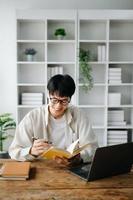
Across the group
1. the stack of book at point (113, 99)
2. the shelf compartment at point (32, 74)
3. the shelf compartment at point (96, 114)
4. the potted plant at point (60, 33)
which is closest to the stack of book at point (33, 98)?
the shelf compartment at point (32, 74)

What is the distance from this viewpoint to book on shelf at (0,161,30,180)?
5.01ft

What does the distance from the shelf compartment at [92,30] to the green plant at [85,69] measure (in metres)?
0.29

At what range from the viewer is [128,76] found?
4.06 meters

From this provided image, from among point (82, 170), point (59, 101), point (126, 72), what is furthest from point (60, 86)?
point (126, 72)

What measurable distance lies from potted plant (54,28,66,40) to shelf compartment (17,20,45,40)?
0.84ft

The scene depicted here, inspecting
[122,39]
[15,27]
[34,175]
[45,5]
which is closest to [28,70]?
[15,27]

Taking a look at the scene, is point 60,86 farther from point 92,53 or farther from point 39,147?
point 92,53

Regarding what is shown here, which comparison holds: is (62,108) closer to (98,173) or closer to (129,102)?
(98,173)

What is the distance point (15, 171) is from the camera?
5.18 ft

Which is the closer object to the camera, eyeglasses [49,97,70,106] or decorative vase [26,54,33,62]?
eyeglasses [49,97,70,106]

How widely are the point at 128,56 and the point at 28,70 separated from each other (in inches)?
58.7

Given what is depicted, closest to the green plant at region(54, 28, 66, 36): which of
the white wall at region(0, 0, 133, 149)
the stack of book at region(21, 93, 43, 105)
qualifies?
the white wall at region(0, 0, 133, 149)

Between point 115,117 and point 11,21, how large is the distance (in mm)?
2058

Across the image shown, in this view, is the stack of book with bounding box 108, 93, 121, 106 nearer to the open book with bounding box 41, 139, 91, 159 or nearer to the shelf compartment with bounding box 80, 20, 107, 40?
the shelf compartment with bounding box 80, 20, 107, 40
